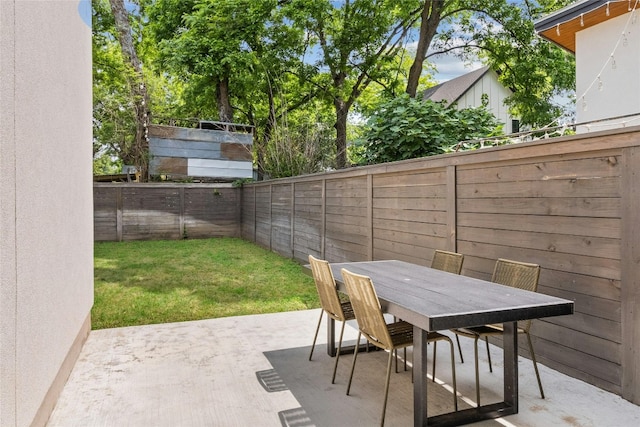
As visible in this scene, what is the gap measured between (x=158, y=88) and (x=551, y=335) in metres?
14.0

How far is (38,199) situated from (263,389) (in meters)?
1.77

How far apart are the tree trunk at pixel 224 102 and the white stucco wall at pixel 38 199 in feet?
34.6

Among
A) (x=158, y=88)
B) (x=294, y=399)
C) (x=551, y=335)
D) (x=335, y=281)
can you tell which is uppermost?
(x=158, y=88)

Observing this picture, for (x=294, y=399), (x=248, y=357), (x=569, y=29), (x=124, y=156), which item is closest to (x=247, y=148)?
(x=124, y=156)

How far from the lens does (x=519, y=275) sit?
3.08 metres

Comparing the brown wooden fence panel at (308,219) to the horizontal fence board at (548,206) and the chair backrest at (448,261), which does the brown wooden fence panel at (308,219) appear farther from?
the horizontal fence board at (548,206)

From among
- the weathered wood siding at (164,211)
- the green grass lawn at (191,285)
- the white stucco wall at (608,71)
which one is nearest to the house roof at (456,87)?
the weathered wood siding at (164,211)

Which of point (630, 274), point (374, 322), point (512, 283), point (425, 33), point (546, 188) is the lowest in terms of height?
point (374, 322)

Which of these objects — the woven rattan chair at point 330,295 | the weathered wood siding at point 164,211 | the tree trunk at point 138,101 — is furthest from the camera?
the tree trunk at point 138,101

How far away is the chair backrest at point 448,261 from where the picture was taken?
3.67m

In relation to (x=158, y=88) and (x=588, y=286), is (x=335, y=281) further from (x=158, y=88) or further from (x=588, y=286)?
(x=158, y=88)

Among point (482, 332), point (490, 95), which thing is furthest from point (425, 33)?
point (482, 332)

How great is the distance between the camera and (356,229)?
605 cm

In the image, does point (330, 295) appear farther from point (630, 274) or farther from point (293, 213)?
point (293, 213)
